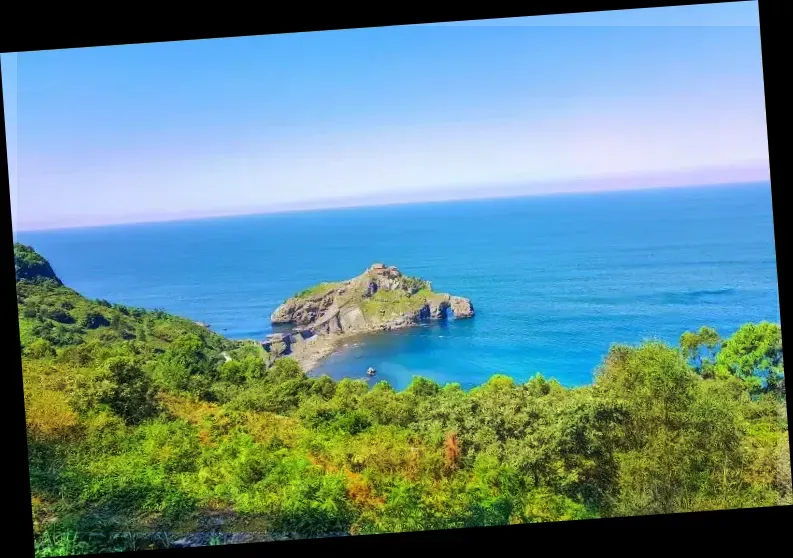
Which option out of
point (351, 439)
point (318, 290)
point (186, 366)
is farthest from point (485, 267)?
point (186, 366)

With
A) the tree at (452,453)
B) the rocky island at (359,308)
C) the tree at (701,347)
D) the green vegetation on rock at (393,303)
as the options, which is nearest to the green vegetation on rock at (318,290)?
the rocky island at (359,308)

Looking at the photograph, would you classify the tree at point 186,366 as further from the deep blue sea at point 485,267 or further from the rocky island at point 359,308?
the rocky island at point 359,308

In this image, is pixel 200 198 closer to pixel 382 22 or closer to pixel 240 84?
pixel 240 84

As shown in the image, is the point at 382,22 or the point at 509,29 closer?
the point at 382,22

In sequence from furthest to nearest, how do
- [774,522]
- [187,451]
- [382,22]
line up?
1. [187,451]
2. [774,522]
3. [382,22]

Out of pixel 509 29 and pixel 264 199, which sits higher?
pixel 509 29

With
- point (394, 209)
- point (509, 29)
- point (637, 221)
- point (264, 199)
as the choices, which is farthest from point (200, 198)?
point (637, 221)
